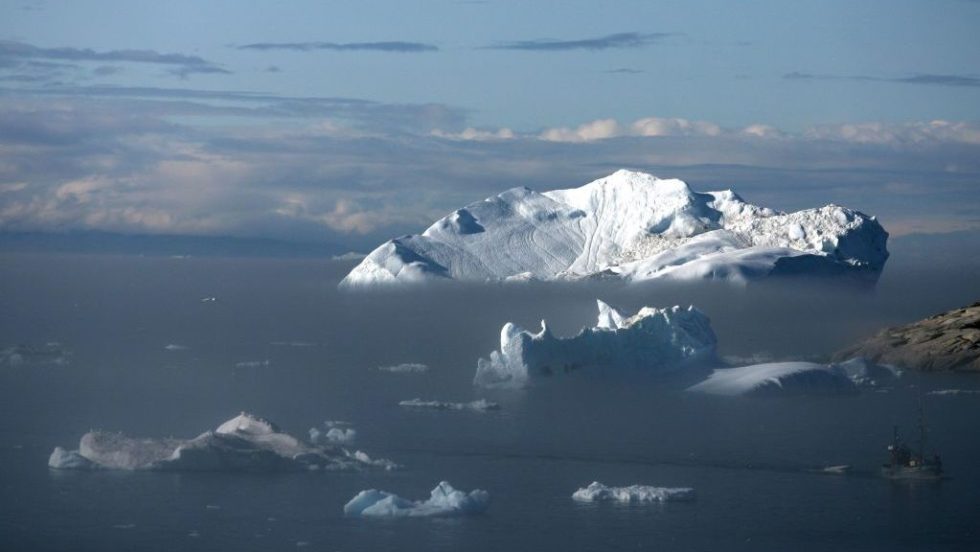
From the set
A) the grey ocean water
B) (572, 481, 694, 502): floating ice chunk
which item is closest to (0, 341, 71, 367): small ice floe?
the grey ocean water

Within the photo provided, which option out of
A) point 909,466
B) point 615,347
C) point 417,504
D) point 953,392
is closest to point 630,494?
point 417,504

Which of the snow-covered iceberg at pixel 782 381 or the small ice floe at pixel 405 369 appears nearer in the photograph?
the snow-covered iceberg at pixel 782 381

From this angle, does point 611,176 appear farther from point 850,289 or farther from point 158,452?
point 158,452

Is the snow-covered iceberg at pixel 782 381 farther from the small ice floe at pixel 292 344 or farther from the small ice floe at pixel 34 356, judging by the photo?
the small ice floe at pixel 292 344

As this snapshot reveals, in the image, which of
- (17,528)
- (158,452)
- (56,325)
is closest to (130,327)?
(56,325)

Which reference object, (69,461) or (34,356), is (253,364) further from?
(69,461)

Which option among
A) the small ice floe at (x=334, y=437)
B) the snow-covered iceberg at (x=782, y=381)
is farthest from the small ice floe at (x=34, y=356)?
the snow-covered iceberg at (x=782, y=381)

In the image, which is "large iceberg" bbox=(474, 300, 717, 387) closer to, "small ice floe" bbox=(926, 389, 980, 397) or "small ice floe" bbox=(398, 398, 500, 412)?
"small ice floe" bbox=(398, 398, 500, 412)
